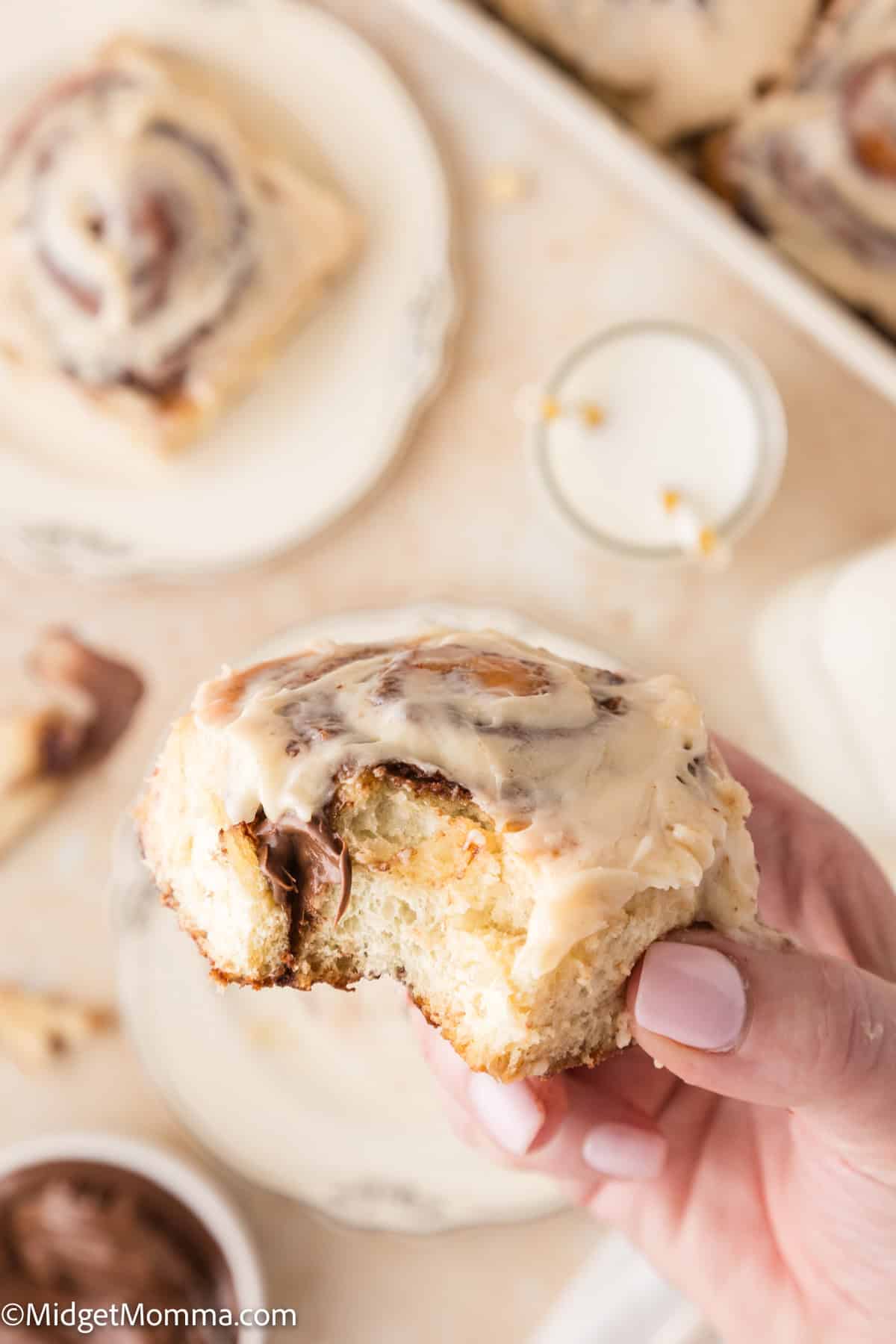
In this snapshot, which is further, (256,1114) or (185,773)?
(256,1114)

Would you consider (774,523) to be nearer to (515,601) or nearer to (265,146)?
(515,601)

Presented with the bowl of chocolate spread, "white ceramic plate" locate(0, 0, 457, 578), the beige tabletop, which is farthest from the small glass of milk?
the bowl of chocolate spread

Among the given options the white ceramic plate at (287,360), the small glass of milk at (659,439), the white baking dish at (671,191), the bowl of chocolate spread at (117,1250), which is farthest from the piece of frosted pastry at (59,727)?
the white baking dish at (671,191)

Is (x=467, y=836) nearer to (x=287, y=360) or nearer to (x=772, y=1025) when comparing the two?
(x=772, y=1025)

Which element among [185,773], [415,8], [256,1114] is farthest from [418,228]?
[256,1114]

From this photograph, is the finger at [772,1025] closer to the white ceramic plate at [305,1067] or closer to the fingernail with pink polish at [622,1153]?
the fingernail with pink polish at [622,1153]

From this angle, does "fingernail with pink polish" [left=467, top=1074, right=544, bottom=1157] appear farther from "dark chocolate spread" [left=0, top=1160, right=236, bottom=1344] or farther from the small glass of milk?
the small glass of milk
